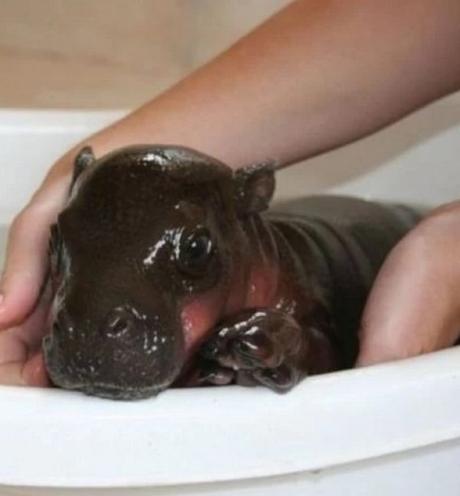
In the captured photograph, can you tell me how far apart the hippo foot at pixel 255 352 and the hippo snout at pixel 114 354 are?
4 cm

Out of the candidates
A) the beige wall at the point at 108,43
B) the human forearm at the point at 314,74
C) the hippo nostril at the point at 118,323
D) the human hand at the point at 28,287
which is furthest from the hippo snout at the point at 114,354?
the beige wall at the point at 108,43

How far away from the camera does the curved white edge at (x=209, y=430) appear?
2.01 ft

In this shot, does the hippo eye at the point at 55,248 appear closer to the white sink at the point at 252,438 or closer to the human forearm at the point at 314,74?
the white sink at the point at 252,438

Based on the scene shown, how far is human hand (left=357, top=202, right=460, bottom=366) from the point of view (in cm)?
76

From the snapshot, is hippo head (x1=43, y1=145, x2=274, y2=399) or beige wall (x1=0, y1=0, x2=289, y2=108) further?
beige wall (x1=0, y1=0, x2=289, y2=108)

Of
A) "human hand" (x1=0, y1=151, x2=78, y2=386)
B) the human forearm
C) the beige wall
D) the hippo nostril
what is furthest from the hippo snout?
the beige wall

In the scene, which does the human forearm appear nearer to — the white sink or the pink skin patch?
the pink skin patch

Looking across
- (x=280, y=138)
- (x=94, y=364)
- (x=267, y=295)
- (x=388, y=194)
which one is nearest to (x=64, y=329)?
(x=94, y=364)

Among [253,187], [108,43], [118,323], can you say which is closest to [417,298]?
[253,187]

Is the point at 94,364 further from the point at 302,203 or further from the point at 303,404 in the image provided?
the point at 302,203

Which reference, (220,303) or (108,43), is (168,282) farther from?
(108,43)

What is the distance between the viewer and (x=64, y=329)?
25.1 inches

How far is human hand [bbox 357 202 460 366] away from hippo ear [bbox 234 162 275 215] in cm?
9

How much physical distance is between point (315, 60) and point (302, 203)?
15cm
